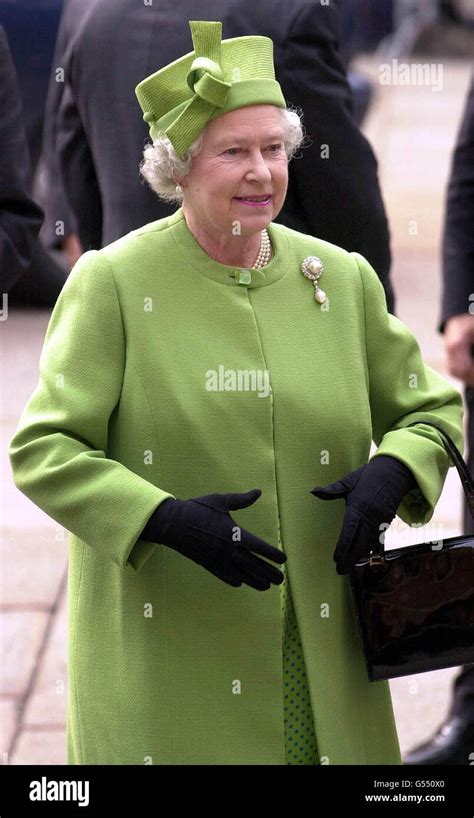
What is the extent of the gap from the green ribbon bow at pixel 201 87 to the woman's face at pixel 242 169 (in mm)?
35

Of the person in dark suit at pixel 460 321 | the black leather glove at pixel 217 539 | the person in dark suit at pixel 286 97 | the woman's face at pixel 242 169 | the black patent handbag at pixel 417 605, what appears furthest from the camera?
the person in dark suit at pixel 460 321

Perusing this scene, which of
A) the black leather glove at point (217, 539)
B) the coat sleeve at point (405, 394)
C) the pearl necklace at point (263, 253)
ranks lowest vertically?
the black leather glove at point (217, 539)

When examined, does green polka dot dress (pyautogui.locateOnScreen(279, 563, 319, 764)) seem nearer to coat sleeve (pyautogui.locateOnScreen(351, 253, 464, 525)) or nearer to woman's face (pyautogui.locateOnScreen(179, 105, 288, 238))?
coat sleeve (pyautogui.locateOnScreen(351, 253, 464, 525))

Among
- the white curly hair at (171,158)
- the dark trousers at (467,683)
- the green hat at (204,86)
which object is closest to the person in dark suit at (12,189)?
the white curly hair at (171,158)

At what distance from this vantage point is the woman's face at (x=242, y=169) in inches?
106

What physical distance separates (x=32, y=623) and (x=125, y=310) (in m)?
2.51

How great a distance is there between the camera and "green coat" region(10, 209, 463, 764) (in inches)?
108

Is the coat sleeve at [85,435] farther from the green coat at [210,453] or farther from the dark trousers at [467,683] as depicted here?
the dark trousers at [467,683]

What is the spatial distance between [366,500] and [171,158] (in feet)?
2.39

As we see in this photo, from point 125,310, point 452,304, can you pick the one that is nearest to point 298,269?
point 125,310

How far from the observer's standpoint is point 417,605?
112 inches

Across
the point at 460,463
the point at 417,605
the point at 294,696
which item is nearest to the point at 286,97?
the point at 460,463
